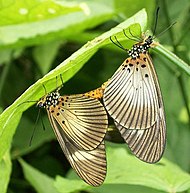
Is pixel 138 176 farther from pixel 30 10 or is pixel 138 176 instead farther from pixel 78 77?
pixel 78 77

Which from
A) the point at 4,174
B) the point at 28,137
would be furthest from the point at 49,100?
the point at 28,137

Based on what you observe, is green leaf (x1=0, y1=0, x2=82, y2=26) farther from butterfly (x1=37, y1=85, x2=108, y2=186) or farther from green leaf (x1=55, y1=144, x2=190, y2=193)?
green leaf (x1=55, y1=144, x2=190, y2=193)

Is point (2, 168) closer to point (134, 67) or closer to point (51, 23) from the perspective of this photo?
point (134, 67)

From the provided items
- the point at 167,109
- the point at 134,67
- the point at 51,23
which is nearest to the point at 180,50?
the point at 167,109

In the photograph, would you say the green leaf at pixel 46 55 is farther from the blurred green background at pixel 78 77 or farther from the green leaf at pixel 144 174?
the green leaf at pixel 144 174

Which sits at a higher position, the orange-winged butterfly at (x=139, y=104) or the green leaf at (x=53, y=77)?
the green leaf at (x=53, y=77)

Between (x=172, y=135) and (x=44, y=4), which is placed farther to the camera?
(x=172, y=135)

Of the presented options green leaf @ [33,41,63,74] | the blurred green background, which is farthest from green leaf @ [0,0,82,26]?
green leaf @ [33,41,63,74]

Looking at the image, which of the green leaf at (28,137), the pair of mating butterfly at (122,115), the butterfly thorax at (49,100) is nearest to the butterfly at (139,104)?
the pair of mating butterfly at (122,115)
